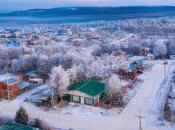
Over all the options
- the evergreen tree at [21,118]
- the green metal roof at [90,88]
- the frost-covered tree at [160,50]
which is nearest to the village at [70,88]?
the green metal roof at [90,88]

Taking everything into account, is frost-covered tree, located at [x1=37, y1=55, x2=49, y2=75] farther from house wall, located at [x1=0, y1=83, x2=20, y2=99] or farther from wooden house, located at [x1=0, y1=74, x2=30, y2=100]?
house wall, located at [x1=0, y1=83, x2=20, y2=99]

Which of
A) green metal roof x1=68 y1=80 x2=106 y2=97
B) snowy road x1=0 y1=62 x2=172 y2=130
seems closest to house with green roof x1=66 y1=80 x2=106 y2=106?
green metal roof x1=68 y1=80 x2=106 y2=97

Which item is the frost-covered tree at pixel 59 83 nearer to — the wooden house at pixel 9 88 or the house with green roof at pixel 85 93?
the house with green roof at pixel 85 93

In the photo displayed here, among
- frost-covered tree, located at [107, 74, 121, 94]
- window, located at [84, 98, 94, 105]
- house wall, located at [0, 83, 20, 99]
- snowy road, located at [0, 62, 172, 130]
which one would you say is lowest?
snowy road, located at [0, 62, 172, 130]

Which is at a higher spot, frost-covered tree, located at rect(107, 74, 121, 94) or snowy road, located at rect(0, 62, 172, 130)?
frost-covered tree, located at rect(107, 74, 121, 94)

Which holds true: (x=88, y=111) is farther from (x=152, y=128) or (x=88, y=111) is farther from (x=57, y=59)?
(x=57, y=59)

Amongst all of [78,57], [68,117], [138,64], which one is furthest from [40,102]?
[138,64]

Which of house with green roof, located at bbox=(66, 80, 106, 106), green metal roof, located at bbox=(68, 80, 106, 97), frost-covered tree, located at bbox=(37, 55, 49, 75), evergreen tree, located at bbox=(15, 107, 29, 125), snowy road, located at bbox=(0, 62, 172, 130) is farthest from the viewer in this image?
frost-covered tree, located at bbox=(37, 55, 49, 75)
